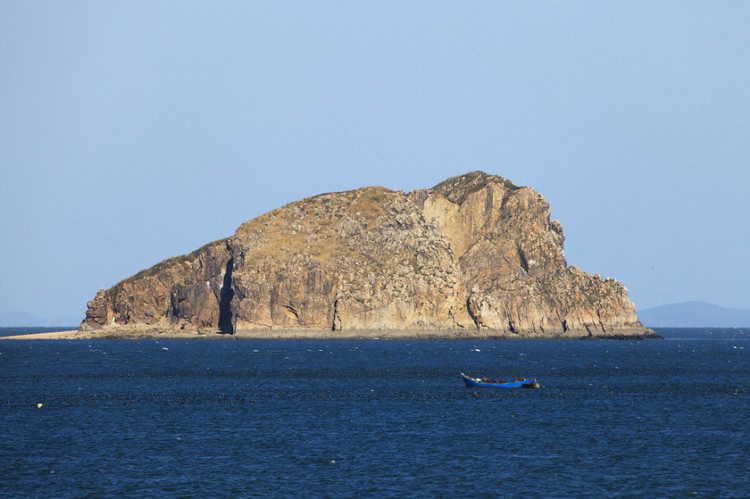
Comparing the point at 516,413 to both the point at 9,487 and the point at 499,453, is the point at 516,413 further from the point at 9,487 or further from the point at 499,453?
the point at 9,487

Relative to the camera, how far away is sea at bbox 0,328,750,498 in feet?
145

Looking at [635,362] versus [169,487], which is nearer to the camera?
[169,487]

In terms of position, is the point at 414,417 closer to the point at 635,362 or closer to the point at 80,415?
the point at 80,415

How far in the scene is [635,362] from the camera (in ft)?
436

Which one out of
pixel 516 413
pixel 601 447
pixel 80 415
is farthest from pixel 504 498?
pixel 80 415

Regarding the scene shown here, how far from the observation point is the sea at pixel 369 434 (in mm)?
44312

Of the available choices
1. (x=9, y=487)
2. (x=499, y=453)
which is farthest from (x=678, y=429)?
(x=9, y=487)

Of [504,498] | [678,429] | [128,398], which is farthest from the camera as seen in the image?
[128,398]

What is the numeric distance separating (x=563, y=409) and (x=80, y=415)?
1523 inches

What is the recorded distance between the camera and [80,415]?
67625 mm

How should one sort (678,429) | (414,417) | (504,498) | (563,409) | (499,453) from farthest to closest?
1. (563,409)
2. (414,417)
3. (678,429)
4. (499,453)
5. (504,498)

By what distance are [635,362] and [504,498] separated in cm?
9734

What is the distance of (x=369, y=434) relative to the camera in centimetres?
5925

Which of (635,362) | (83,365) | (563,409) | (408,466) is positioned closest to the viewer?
(408,466)
